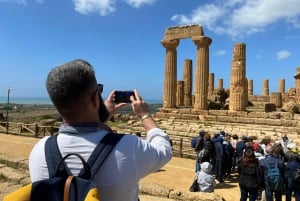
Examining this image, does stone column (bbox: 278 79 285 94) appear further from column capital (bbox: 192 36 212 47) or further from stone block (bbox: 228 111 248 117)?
stone block (bbox: 228 111 248 117)

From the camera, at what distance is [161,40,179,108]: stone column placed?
2952 centimetres

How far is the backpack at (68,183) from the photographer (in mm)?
1670

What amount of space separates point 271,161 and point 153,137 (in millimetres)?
6389

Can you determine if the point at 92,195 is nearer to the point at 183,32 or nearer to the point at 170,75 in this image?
the point at 183,32

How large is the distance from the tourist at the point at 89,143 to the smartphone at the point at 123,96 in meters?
0.35

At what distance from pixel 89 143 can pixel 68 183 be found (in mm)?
288

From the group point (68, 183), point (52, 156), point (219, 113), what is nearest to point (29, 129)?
point (219, 113)

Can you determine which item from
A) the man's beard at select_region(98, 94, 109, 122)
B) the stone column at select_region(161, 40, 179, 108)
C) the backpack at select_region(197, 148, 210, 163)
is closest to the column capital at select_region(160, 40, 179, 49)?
the stone column at select_region(161, 40, 179, 108)

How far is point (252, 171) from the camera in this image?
766cm

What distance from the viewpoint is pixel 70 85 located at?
75.5 inches

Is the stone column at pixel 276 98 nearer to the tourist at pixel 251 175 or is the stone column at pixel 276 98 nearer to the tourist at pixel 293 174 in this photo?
the tourist at pixel 293 174

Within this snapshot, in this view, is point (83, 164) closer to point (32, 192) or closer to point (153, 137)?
point (32, 192)

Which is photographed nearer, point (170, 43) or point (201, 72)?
point (201, 72)

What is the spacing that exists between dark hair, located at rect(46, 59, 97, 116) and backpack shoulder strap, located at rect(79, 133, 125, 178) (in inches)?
10.8
